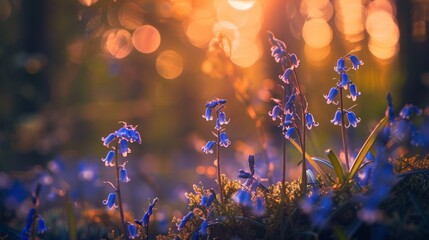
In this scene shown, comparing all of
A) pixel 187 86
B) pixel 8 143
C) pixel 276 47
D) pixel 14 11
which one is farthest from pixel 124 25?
pixel 276 47

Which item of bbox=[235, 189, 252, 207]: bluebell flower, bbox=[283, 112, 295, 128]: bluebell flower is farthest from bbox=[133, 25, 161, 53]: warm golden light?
bbox=[235, 189, 252, 207]: bluebell flower

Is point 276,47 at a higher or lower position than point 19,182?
higher

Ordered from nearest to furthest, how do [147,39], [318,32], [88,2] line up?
1. [88,2]
2. [147,39]
3. [318,32]

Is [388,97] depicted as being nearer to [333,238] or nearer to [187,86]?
[333,238]

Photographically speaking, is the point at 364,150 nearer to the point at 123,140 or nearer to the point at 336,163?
the point at 336,163

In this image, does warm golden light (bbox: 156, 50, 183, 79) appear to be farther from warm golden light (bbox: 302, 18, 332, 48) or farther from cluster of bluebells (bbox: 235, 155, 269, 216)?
cluster of bluebells (bbox: 235, 155, 269, 216)

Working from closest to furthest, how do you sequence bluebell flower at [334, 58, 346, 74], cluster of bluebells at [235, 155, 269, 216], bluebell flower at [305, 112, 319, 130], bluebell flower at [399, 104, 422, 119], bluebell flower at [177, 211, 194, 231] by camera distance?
bluebell flower at [399, 104, 422, 119]
cluster of bluebells at [235, 155, 269, 216]
bluebell flower at [177, 211, 194, 231]
bluebell flower at [334, 58, 346, 74]
bluebell flower at [305, 112, 319, 130]

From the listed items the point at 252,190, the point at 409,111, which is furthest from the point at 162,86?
the point at 409,111
